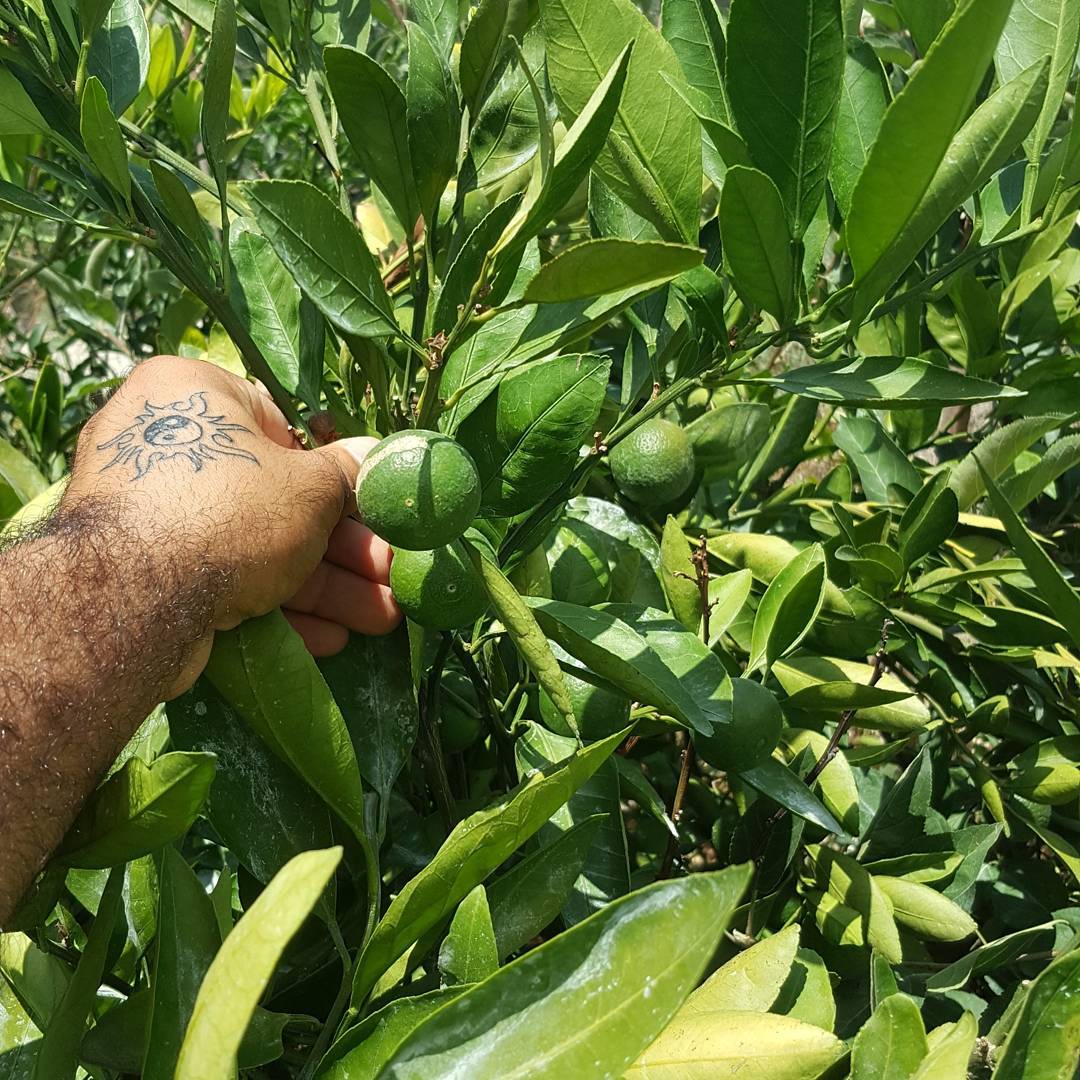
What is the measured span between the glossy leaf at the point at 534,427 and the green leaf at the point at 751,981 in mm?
351

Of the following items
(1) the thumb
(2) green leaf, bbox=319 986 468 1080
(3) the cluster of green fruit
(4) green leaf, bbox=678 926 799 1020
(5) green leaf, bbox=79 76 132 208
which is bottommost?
(4) green leaf, bbox=678 926 799 1020

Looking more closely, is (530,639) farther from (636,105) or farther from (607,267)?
(636,105)

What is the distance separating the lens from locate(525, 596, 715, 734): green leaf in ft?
2.19

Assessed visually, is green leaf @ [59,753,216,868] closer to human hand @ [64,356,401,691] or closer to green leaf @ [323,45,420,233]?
human hand @ [64,356,401,691]

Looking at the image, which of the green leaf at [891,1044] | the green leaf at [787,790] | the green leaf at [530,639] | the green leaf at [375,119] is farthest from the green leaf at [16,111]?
the green leaf at [891,1044]

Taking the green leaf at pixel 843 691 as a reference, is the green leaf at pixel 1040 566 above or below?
above

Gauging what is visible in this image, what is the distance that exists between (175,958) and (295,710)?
16 cm

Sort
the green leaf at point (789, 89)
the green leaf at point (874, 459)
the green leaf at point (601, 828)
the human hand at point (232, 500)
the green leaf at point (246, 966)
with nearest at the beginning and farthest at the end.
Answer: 1. the green leaf at point (246, 966)
2. the green leaf at point (789, 89)
3. the human hand at point (232, 500)
4. the green leaf at point (601, 828)
5. the green leaf at point (874, 459)

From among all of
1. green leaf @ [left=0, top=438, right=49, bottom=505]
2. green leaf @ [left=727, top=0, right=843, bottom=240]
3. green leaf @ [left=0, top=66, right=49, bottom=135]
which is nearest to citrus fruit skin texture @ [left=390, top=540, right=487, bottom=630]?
green leaf @ [left=727, top=0, right=843, bottom=240]

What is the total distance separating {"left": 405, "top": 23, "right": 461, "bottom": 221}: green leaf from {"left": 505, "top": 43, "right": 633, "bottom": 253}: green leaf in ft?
0.39

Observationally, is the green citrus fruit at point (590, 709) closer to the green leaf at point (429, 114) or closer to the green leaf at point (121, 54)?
the green leaf at point (429, 114)

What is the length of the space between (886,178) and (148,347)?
6.42ft

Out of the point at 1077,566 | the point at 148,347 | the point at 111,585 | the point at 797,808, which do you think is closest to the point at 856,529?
the point at 797,808

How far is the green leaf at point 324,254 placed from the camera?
25.2 inches
